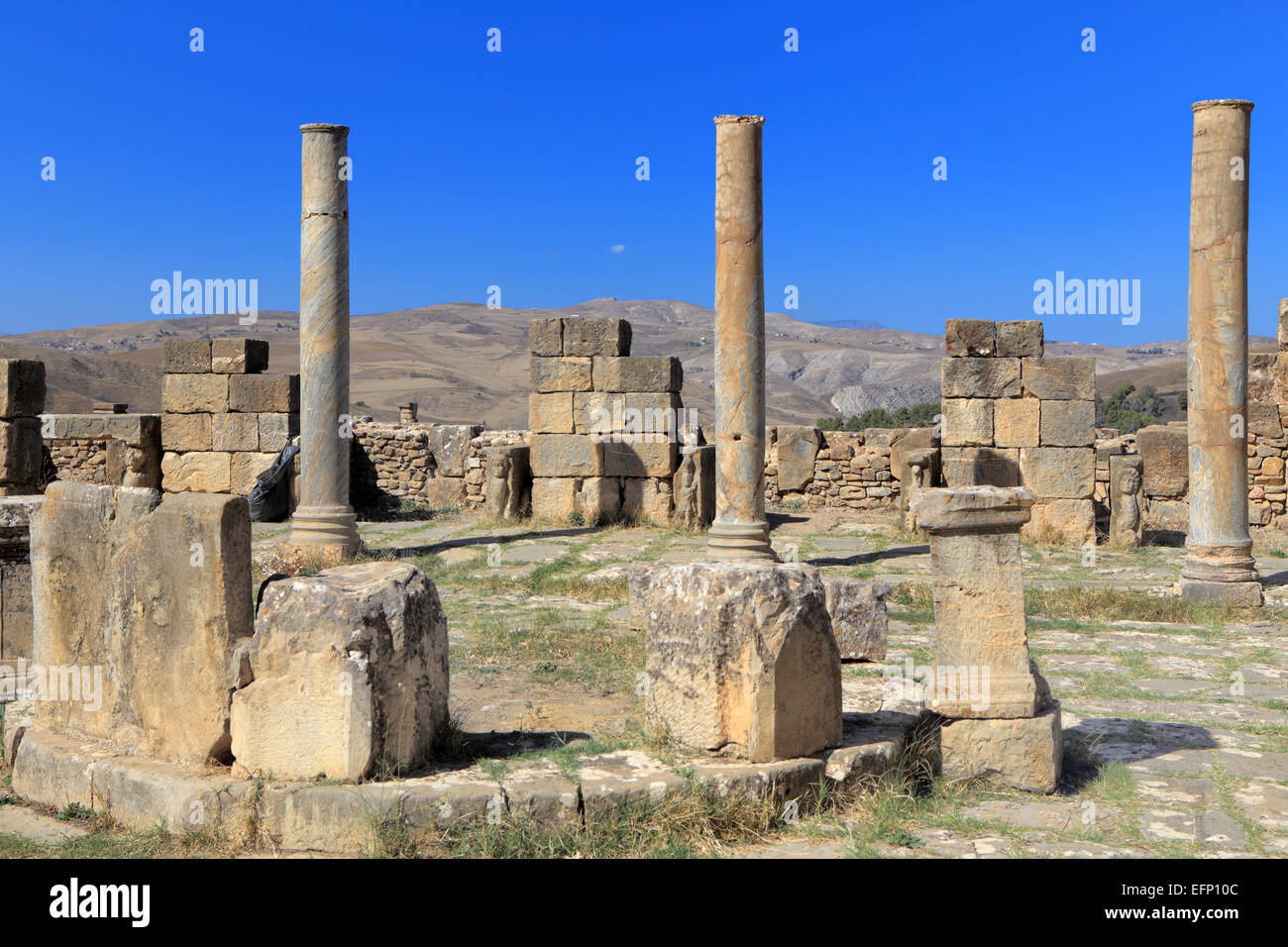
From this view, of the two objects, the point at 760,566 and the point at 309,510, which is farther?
the point at 309,510

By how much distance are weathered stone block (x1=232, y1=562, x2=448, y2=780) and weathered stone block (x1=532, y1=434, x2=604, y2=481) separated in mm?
9696

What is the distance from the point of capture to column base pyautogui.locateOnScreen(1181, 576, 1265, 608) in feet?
30.3

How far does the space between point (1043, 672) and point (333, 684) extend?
4723 millimetres

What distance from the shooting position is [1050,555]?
12.0m

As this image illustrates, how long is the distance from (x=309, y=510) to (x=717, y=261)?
473 cm

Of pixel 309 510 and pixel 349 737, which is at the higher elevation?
pixel 309 510

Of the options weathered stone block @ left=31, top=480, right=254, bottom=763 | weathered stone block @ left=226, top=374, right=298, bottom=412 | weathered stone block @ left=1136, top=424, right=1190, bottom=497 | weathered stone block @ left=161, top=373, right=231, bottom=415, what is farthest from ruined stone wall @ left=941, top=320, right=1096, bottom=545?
weathered stone block @ left=31, top=480, right=254, bottom=763

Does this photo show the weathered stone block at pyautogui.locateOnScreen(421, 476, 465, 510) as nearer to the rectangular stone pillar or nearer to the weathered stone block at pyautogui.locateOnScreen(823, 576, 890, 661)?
the weathered stone block at pyautogui.locateOnScreen(823, 576, 890, 661)

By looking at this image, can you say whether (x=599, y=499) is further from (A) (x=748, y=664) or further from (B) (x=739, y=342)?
(A) (x=748, y=664)

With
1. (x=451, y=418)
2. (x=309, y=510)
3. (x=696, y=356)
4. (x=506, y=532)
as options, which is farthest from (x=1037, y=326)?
(x=696, y=356)

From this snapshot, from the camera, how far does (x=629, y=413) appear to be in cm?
1419

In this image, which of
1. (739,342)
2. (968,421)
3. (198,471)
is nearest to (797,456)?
(968,421)

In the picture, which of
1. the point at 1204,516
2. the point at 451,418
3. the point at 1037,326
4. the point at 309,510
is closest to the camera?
the point at 1204,516
